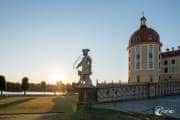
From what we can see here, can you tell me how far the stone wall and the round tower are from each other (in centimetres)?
2325

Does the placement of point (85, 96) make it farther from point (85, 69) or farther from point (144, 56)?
point (144, 56)

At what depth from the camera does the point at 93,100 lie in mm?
17797

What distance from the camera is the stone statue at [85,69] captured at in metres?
17.4

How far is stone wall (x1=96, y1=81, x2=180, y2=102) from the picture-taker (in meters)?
18.8

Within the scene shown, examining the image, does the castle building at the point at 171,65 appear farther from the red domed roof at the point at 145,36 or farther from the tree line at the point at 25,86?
Answer: the tree line at the point at 25,86

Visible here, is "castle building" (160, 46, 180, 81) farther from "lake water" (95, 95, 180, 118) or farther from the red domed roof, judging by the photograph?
"lake water" (95, 95, 180, 118)

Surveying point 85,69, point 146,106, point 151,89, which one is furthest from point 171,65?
point 85,69

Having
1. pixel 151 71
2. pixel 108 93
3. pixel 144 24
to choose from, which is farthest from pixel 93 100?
pixel 144 24

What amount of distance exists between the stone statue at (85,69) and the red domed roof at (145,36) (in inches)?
1300

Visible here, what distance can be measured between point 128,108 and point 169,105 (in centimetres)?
292

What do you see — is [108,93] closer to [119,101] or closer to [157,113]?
[119,101]

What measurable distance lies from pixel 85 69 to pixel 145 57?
108 ft

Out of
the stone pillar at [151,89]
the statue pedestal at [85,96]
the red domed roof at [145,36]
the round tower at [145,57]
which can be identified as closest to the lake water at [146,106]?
the statue pedestal at [85,96]

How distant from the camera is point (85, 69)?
17.4 meters
